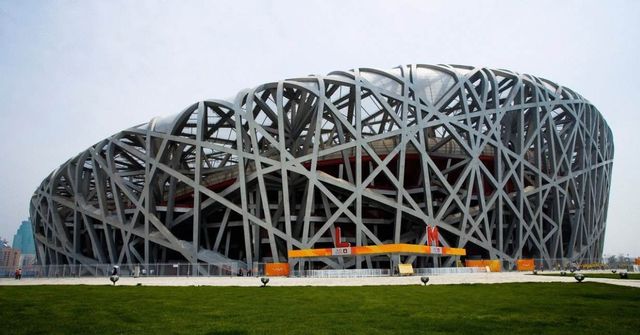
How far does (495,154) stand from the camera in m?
47.1

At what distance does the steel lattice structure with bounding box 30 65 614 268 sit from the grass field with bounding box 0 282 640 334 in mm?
24800

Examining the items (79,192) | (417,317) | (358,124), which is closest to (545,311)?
(417,317)

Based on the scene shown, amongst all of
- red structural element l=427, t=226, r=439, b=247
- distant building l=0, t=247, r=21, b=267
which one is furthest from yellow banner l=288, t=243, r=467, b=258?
distant building l=0, t=247, r=21, b=267

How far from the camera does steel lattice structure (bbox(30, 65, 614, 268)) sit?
1614 inches

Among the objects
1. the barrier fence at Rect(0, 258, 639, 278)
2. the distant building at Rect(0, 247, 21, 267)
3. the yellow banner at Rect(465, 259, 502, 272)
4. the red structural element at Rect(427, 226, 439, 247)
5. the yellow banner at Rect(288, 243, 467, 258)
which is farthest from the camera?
the distant building at Rect(0, 247, 21, 267)

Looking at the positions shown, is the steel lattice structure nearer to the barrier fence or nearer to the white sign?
the barrier fence

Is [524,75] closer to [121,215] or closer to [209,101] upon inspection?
[209,101]

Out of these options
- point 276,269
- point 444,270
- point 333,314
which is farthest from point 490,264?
point 333,314

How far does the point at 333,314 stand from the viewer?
11133mm

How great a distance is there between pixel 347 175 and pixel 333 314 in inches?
1357

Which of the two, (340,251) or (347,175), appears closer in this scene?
(340,251)

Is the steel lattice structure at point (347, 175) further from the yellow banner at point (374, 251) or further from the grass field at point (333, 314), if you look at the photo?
the grass field at point (333, 314)

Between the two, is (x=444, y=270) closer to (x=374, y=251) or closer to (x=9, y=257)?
(x=374, y=251)

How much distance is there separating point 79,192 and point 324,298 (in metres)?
43.5
